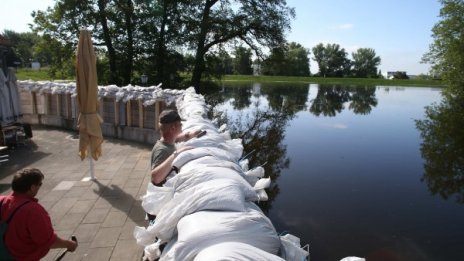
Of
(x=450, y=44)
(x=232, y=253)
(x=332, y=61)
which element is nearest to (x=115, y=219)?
(x=232, y=253)

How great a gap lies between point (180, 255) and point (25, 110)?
12211mm

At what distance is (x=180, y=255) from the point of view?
1961 millimetres

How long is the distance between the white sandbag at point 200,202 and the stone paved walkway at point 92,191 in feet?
5.96

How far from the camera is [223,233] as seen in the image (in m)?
1.96

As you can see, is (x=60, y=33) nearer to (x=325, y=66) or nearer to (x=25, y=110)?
(x=25, y=110)

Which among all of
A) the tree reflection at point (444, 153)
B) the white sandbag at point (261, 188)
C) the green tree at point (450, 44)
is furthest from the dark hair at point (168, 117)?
the green tree at point (450, 44)

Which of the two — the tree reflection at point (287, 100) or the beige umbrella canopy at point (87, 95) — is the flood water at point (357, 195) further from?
the tree reflection at point (287, 100)

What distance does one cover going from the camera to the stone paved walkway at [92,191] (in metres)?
4.32

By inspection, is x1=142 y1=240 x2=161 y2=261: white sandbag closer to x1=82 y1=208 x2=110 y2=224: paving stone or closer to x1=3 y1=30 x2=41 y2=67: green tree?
x1=82 y1=208 x2=110 y2=224: paving stone

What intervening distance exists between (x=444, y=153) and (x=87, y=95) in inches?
539

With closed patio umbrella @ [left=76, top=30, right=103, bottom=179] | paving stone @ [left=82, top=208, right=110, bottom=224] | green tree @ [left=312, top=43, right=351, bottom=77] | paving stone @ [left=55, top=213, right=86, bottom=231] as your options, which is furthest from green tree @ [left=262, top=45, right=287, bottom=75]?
green tree @ [left=312, top=43, right=351, bottom=77]

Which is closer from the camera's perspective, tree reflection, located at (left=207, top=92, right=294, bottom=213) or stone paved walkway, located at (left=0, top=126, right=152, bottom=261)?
stone paved walkway, located at (left=0, top=126, right=152, bottom=261)

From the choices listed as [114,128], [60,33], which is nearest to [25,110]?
[114,128]

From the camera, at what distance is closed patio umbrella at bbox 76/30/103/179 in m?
6.20
